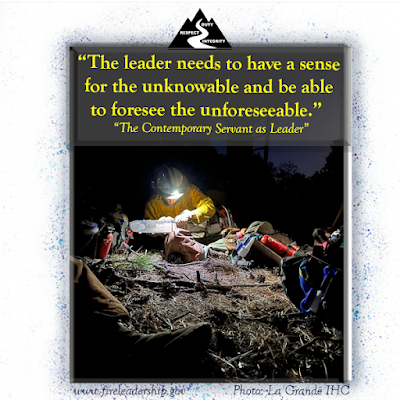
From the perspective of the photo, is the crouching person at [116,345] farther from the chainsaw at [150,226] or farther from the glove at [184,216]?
the glove at [184,216]

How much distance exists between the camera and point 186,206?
184 cm

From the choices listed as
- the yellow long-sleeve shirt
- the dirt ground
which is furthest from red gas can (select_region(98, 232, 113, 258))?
the yellow long-sleeve shirt

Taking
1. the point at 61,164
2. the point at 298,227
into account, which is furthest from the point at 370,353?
the point at 61,164

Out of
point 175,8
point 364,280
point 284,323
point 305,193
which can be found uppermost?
point 175,8

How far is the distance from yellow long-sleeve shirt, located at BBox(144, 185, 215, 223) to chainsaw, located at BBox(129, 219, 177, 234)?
0.03m

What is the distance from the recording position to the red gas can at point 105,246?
1742 millimetres

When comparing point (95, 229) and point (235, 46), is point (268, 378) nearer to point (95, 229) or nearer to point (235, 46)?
point (95, 229)

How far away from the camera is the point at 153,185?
1.79 metres

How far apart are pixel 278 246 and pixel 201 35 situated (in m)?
1.31

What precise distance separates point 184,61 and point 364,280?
1627 millimetres

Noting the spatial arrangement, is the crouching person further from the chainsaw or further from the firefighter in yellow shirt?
the firefighter in yellow shirt

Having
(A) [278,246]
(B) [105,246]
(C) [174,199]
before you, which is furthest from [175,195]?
(A) [278,246]

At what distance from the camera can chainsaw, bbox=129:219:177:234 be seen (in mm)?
1776

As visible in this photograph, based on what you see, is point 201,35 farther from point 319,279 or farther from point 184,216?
point 319,279
